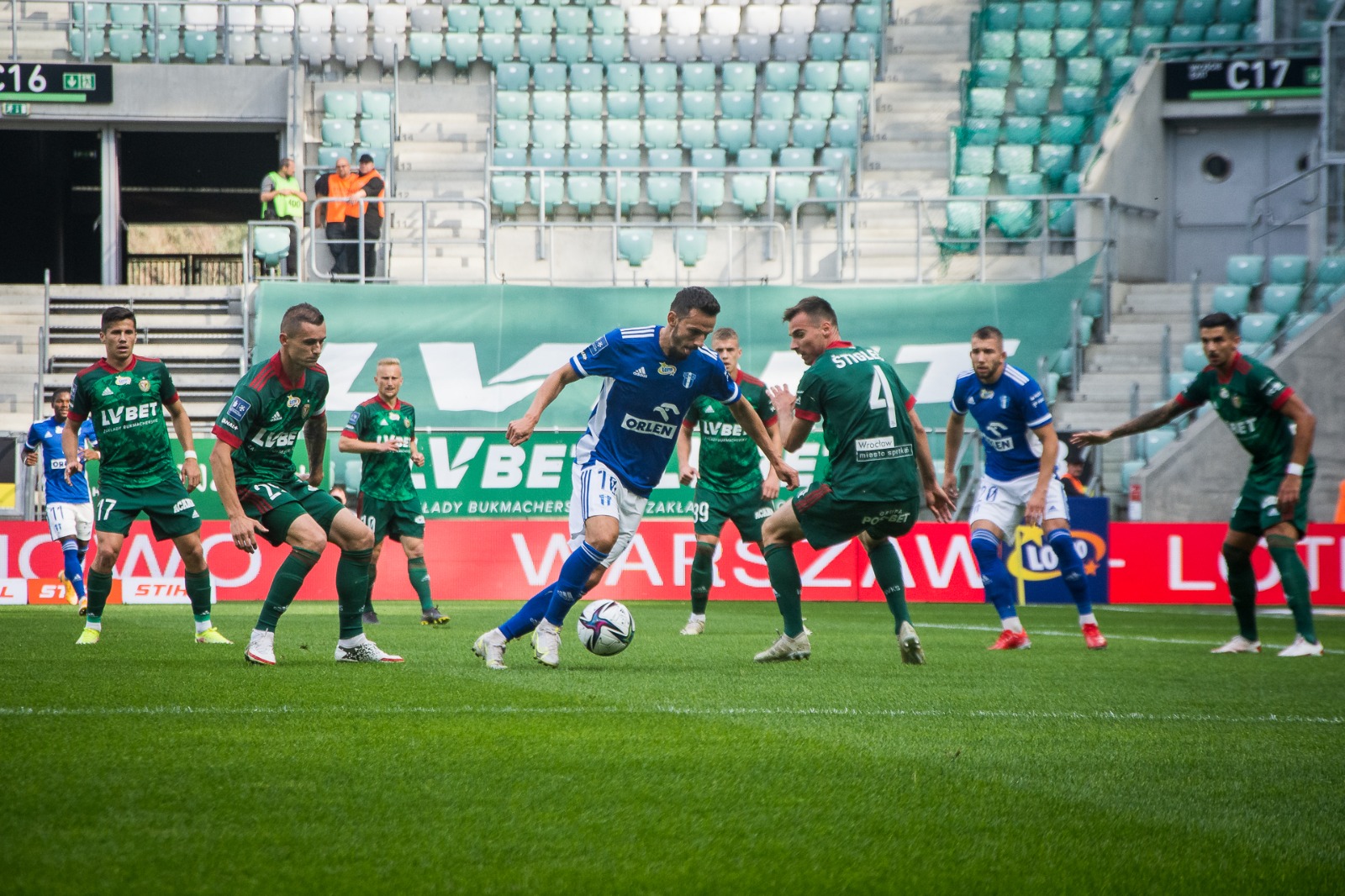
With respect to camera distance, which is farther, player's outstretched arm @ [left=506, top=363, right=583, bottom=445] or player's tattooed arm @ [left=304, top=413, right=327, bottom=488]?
player's tattooed arm @ [left=304, top=413, right=327, bottom=488]

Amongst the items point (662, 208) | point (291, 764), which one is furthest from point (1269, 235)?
point (291, 764)

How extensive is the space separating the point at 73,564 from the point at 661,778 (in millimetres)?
12021

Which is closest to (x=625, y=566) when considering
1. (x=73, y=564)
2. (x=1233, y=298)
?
(x=73, y=564)

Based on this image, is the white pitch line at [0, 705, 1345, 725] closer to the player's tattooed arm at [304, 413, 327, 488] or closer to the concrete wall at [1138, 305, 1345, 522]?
the player's tattooed arm at [304, 413, 327, 488]

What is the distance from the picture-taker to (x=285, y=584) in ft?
26.3

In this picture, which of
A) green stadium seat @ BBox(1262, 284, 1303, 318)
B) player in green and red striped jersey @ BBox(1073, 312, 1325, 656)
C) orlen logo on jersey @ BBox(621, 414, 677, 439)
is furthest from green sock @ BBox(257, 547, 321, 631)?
green stadium seat @ BBox(1262, 284, 1303, 318)

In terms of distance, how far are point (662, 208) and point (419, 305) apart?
16.9 ft

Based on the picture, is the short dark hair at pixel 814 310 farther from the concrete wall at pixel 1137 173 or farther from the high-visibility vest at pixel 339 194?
the concrete wall at pixel 1137 173

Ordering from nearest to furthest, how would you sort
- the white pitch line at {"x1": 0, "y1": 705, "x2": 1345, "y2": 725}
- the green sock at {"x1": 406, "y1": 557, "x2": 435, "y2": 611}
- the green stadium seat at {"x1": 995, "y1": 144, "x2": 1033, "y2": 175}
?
the white pitch line at {"x1": 0, "y1": 705, "x2": 1345, "y2": 725} → the green sock at {"x1": 406, "y1": 557, "x2": 435, "y2": 611} → the green stadium seat at {"x1": 995, "y1": 144, "x2": 1033, "y2": 175}

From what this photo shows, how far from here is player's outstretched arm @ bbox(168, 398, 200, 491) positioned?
898 cm

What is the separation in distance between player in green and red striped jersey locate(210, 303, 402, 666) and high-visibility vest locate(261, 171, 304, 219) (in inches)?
555

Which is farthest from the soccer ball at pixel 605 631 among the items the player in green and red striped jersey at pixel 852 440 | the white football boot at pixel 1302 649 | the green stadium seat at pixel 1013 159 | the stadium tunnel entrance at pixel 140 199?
the stadium tunnel entrance at pixel 140 199

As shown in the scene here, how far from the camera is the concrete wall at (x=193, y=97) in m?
24.7

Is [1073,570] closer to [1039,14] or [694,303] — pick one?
[694,303]
